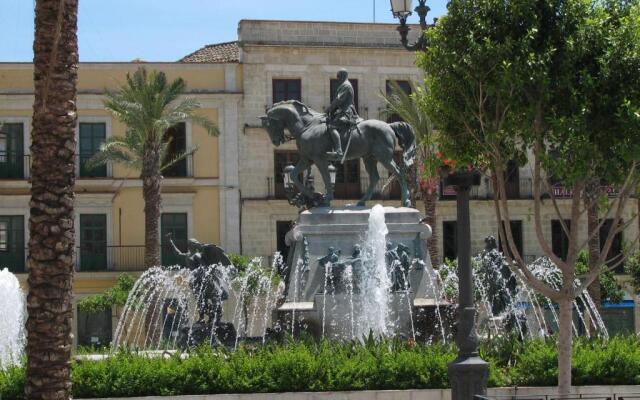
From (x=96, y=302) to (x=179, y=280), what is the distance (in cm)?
1113

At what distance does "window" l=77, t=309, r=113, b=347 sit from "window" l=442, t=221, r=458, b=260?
12.2 metres

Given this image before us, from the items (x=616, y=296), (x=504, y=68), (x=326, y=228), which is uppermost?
(x=504, y=68)

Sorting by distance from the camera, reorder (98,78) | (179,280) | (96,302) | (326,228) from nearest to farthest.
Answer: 1. (326,228)
2. (179,280)
3. (96,302)
4. (98,78)

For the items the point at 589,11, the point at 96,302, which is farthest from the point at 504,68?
the point at 96,302

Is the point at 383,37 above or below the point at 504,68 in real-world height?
above

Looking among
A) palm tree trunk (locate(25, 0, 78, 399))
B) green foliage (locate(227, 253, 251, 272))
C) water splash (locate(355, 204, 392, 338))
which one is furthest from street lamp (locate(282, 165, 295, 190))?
green foliage (locate(227, 253, 251, 272))

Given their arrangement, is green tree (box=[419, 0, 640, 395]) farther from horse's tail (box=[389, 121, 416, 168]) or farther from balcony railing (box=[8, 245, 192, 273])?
balcony railing (box=[8, 245, 192, 273])

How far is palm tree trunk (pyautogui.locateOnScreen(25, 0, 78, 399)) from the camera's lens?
10547mm

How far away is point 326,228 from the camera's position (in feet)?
64.6

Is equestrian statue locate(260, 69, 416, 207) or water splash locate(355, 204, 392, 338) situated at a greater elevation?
equestrian statue locate(260, 69, 416, 207)

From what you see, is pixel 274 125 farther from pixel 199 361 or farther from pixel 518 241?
pixel 518 241

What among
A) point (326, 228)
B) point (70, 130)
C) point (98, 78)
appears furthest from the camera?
point (98, 78)

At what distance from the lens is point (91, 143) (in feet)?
132

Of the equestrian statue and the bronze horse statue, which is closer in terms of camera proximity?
the equestrian statue
